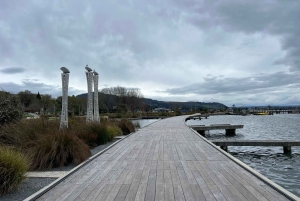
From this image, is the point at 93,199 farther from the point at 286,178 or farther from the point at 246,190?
the point at 286,178

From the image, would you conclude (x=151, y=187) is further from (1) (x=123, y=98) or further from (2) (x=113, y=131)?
(1) (x=123, y=98)

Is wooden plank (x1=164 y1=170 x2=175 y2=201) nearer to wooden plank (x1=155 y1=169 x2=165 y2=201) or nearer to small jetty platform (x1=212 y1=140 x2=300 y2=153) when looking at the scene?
wooden plank (x1=155 y1=169 x2=165 y2=201)

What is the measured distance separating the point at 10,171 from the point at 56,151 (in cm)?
178

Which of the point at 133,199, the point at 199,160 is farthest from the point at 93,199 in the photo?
the point at 199,160

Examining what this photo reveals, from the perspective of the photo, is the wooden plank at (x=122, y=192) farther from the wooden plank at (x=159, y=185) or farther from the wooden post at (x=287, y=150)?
the wooden post at (x=287, y=150)

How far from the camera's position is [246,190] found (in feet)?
11.1

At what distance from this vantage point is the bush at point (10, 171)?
410cm

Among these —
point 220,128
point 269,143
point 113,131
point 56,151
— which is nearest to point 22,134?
point 56,151

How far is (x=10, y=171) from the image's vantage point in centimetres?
418

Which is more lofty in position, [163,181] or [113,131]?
[113,131]

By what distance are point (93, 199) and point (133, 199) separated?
54 cm

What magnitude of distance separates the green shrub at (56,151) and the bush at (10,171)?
1.31 metres

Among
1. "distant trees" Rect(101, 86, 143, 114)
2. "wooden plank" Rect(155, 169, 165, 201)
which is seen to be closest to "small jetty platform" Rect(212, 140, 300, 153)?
"wooden plank" Rect(155, 169, 165, 201)

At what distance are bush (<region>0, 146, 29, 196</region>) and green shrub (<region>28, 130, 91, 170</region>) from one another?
1307mm
